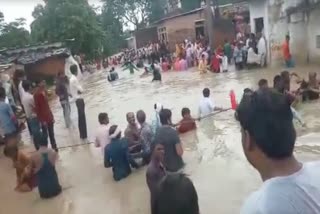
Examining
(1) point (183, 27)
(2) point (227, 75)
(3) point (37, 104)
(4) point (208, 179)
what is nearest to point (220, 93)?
(2) point (227, 75)

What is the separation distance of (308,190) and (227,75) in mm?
18000

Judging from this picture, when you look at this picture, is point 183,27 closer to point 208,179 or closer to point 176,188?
point 208,179

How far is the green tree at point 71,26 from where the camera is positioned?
34.0 meters

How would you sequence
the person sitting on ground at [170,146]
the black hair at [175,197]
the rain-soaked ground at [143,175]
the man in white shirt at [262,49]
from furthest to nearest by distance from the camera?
the man in white shirt at [262,49]
the person sitting on ground at [170,146]
the rain-soaked ground at [143,175]
the black hair at [175,197]

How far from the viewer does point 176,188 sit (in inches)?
109

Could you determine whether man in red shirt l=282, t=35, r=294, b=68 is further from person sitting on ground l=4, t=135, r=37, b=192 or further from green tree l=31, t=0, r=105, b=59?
green tree l=31, t=0, r=105, b=59

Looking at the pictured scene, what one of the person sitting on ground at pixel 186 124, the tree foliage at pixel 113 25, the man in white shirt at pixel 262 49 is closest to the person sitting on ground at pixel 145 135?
the person sitting on ground at pixel 186 124

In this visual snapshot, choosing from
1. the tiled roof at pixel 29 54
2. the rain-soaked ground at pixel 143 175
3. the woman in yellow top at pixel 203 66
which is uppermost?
the tiled roof at pixel 29 54

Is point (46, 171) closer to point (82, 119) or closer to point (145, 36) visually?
point (82, 119)

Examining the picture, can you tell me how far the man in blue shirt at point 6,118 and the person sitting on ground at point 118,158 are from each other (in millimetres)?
2917

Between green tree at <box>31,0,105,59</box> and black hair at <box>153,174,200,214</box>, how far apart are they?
31871 mm

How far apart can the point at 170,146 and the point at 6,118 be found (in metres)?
4.10

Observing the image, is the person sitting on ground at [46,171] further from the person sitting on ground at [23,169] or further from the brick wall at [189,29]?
the brick wall at [189,29]

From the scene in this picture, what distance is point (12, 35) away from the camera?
36.7 meters
